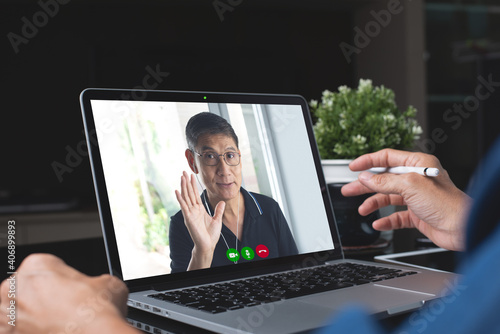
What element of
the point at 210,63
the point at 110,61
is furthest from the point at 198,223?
→ the point at 210,63

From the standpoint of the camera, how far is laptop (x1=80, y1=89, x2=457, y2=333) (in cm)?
70

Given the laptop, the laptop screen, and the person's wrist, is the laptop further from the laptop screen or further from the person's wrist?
the person's wrist

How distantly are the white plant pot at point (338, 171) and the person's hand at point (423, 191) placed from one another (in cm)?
6

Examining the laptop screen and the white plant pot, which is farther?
the white plant pot

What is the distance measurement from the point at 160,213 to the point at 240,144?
0.21 meters

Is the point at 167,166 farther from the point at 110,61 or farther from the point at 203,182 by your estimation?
the point at 110,61

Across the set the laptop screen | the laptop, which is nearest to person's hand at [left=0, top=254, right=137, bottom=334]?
the laptop

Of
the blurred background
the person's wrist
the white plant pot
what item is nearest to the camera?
the person's wrist

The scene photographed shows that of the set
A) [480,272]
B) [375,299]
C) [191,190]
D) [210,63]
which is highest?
[210,63]

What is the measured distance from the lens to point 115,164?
2.74 ft

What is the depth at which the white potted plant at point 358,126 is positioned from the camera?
126cm

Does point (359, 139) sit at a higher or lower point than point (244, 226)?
higher

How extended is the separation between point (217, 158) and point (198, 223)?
0.41 ft

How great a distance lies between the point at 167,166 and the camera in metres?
0.87
